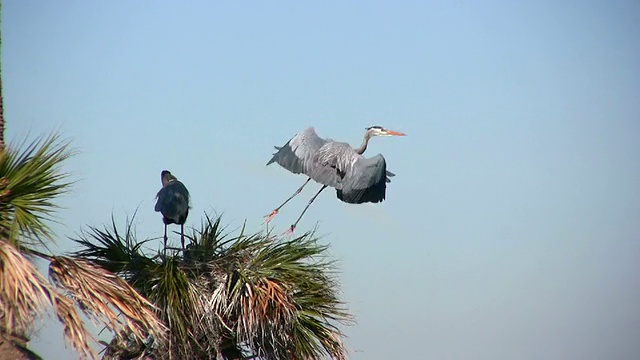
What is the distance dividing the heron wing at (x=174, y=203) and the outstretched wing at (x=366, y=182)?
2.49 meters

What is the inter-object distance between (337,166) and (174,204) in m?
2.77

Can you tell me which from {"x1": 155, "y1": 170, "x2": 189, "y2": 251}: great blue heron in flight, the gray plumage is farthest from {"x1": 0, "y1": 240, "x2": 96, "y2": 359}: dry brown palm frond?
the gray plumage

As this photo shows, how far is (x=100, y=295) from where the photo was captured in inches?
387

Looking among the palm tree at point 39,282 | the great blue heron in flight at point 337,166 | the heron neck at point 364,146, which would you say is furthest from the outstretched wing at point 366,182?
the palm tree at point 39,282

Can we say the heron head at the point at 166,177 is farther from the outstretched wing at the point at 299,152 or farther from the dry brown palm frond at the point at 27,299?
the dry brown palm frond at the point at 27,299

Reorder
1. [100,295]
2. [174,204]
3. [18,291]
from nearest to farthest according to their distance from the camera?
1. [18,291]
2. [100,295]
3. [174,204]

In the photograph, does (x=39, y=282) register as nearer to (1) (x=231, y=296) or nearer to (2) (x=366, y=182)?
(1) (x=231, y=296)

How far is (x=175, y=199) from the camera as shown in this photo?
46.7 feet

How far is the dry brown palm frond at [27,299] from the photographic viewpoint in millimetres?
8812

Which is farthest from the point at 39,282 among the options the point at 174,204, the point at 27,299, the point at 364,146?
the point at 364,146

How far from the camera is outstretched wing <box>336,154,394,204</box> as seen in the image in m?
15.5

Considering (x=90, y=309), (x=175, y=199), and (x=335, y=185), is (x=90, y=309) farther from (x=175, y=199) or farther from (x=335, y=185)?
(x=335, y=185)

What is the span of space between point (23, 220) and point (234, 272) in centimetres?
297

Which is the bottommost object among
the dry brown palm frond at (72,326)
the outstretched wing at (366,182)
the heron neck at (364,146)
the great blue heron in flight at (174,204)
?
the dry brown palm frond at (72,326)
